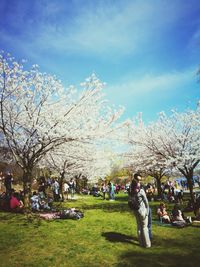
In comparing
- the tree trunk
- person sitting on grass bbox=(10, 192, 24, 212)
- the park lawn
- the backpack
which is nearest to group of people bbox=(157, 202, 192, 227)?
the park lawn

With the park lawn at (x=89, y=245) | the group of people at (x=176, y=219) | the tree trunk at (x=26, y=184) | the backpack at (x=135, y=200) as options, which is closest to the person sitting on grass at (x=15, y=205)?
the tree trunk at (x=26, y=184)

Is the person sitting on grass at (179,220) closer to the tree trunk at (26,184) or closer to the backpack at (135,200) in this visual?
the backpack at (135,200)

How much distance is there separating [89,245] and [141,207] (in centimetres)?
211

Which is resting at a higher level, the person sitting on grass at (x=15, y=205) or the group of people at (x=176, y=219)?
the person sitting on grass at (x=15, y=205)

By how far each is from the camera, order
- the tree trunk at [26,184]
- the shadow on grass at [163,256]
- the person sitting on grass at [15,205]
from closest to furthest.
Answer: the shadow on grass at [163,256], the tree trunk at [26,184], the person sitting on grass at [15,205]

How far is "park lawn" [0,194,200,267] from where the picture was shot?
5.90m

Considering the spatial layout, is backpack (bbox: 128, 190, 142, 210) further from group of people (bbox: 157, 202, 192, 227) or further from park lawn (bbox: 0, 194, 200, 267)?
group of people (bbox: 157, 202, 192, 227)

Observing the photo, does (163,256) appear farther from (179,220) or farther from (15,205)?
(15,205)

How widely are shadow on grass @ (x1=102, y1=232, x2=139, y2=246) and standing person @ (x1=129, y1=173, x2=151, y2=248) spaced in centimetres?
71

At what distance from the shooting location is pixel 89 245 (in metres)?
7.25

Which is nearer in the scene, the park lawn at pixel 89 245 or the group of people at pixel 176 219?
the park lawn at pixel 89 245

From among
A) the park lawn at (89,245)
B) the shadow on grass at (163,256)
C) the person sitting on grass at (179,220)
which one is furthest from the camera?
the person sitting on grass at (179,220)

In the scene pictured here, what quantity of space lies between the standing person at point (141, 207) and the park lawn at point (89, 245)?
322 mm

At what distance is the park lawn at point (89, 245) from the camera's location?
590 centimetres
